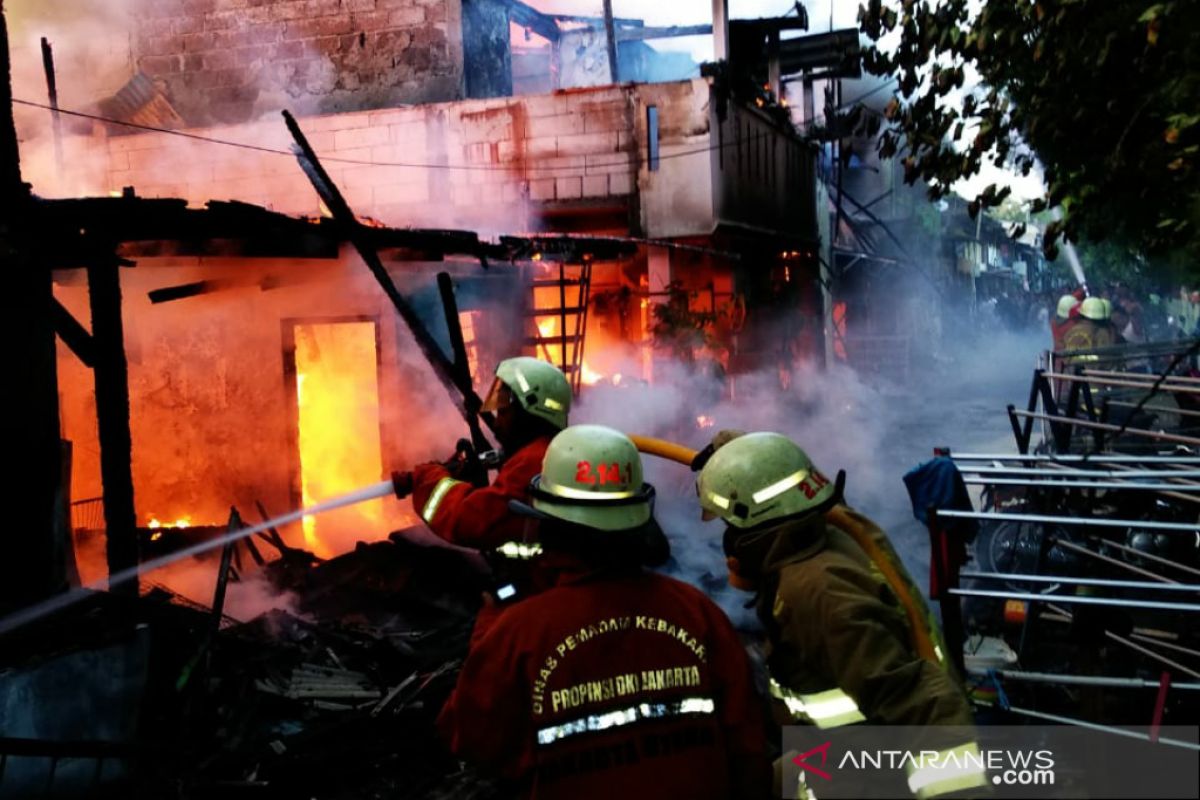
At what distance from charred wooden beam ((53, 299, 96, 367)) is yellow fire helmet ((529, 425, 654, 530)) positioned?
3998mm

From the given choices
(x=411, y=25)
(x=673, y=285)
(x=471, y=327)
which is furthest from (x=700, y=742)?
(x=411, y=25)

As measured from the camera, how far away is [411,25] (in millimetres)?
16875

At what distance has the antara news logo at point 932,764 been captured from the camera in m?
2.45

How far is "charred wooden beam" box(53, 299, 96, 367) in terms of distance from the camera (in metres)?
5.64

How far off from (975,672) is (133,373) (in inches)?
457

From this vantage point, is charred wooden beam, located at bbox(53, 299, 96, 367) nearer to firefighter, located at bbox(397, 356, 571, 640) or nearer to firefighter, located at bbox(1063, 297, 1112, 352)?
firefighter, located at bbox(397, 356, 571, 640)

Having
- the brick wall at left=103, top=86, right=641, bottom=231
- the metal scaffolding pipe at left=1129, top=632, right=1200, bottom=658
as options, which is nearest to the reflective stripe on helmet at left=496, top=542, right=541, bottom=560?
the metal scaffolding pipe at left=1129, top=632, right=1200, bottom=658

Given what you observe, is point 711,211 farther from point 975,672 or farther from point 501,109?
point 975,672

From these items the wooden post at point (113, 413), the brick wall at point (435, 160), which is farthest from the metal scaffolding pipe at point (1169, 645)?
the brick wall at point (435, 160)

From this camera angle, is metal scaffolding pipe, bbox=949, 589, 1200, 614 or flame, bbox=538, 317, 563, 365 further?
flame, bbox=538, 317, 563, 365

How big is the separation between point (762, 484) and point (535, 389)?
8.36 ft

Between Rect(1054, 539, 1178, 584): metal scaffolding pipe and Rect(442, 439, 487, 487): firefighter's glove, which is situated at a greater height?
Rect(442, 439, 487, 487): firefighter's glove

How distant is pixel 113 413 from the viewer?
5977mm

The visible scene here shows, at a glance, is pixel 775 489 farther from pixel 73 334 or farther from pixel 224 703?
pixel 73 334
